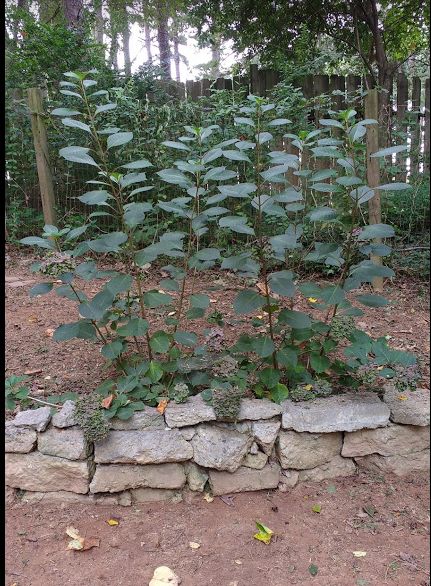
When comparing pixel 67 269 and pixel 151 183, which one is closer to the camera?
pixel 67 269

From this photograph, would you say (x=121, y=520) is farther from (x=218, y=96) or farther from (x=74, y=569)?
(x=218, y=96)

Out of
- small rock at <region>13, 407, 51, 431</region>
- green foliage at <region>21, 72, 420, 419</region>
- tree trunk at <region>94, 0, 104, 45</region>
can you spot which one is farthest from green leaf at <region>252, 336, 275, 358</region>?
tree trunk at <region>94, 0, 104, 45</region>

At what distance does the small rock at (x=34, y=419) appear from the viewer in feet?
6.84

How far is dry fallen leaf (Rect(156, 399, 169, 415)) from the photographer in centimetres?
212

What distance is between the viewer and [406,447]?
2.19 metres

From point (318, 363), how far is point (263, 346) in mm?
321

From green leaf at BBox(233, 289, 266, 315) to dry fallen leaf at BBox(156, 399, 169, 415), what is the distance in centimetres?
54

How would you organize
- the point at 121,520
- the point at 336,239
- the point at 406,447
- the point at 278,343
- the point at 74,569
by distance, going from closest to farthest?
the point at 74,569
the point at 121,520
the point at 406,447
the point at 278,343
the point at 336,239

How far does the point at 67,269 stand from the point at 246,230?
803 mm

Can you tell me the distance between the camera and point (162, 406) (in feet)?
7.02

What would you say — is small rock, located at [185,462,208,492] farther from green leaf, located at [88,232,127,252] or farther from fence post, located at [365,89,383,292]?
fence post, located at [365,89,383,292]

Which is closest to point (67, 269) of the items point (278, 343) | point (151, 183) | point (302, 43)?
point (278, 343)

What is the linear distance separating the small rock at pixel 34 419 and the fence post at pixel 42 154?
2.66 m

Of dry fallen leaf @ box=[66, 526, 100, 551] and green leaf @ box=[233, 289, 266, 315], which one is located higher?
green leaf @ box=[233, 289, 266, 315]
